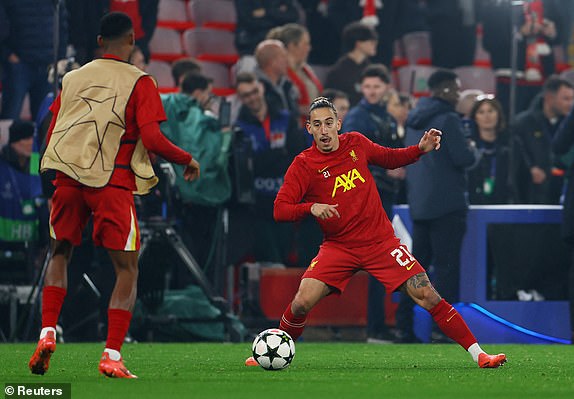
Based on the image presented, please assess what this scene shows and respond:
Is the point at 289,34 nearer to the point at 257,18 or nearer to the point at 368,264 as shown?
the point at 257,18

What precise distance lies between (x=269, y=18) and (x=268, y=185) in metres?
2.89

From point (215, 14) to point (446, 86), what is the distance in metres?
5.24

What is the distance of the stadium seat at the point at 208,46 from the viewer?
1638cm

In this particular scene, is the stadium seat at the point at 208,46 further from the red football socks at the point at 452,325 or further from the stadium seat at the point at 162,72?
the red football socks at the point at 452,325

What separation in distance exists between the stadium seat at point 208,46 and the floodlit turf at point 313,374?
604cm

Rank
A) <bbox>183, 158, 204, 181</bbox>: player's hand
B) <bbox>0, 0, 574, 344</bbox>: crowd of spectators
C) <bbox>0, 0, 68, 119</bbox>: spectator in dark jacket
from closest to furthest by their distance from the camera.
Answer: <bbox>183, 158, 204, 181</bbox>: player's hand
<bbox>0, 0, 574, 344</bbox>: crowd of spectators
<bbox>0, 0, 68, 119</bbox>: spectator in dark jacket

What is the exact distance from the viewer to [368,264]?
8.56 m

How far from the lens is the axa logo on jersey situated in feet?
28.2

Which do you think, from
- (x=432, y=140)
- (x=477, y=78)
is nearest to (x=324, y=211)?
(x=432, y=140)

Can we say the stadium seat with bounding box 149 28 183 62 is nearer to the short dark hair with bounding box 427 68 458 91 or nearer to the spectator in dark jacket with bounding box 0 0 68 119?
the spectator in dark jacket with bounding box 0 0 68 119

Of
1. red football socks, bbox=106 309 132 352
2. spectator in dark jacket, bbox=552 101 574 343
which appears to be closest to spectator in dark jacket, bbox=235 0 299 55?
spectator in dark jacket, bbox=552 101 574 343

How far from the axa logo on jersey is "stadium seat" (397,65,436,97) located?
8.82 metres
